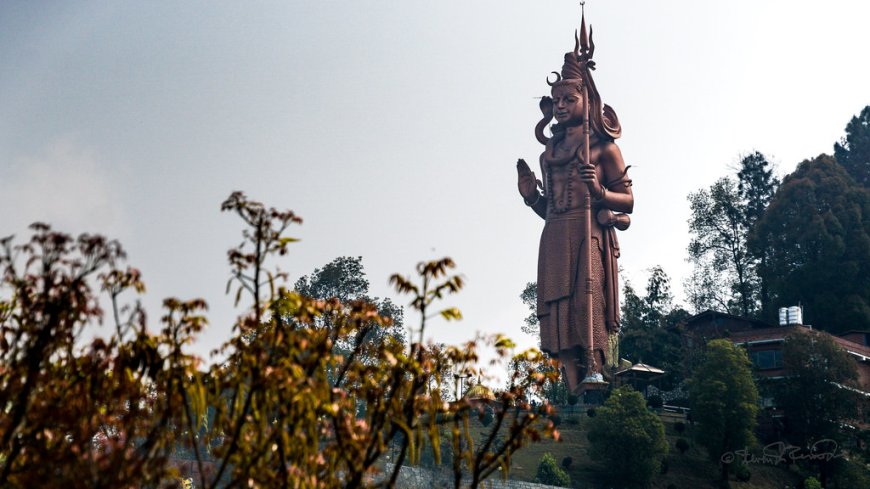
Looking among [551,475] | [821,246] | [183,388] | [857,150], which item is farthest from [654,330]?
[183,388]

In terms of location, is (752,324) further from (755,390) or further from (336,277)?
(336,277)

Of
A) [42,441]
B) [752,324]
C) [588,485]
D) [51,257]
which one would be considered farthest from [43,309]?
[752,324]

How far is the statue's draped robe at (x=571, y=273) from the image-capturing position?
3544 cm

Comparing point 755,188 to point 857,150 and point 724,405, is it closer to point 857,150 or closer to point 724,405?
point 857,150

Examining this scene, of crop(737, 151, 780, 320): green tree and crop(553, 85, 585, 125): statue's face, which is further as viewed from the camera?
crop(737, 151, 780, 320): green tree

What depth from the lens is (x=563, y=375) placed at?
38438 mm

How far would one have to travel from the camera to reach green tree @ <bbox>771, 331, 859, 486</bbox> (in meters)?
32.8

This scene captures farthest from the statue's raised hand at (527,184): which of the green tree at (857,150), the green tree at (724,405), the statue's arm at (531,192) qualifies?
the green tree at (857,150)

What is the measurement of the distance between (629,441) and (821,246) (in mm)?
15967

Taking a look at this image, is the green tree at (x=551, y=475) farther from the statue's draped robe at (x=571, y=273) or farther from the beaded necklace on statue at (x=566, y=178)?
the beaded necklace on statue at (x=566, y=178)

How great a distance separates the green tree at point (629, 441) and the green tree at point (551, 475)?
1612 millimetres

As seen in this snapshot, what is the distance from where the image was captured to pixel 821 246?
41938mm

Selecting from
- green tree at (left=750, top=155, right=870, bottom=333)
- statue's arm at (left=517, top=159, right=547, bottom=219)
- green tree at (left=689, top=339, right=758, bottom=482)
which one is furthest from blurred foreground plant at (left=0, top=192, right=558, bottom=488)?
green tree at (left=750, top=155, right=870, bottom=333)

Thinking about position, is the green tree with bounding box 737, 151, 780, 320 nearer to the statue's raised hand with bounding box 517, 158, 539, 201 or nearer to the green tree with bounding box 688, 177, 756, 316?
the green tree with bounding box 688, 177, 756, 316
